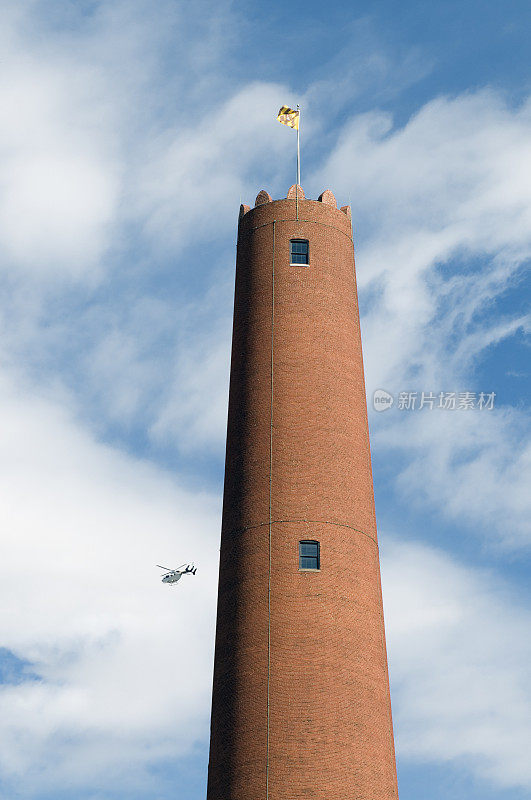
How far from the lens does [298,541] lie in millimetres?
33062

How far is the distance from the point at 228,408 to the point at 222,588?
7.05 meters

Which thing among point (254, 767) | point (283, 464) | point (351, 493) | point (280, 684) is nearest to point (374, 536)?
point (351, 493)

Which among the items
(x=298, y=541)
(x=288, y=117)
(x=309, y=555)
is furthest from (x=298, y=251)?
(x=309, y=555)

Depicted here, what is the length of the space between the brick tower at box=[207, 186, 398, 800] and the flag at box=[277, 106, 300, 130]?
4128mm

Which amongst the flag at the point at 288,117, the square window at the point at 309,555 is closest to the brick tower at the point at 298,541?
the square window at the point at 309,555

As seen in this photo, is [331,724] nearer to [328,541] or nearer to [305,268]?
[328,541]

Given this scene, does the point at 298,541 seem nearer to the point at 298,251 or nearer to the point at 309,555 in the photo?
the point at 309,555

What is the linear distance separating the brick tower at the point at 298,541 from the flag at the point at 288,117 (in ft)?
13.5

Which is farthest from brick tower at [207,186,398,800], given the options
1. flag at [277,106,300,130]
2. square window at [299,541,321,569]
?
flag at [277,106,300,130]

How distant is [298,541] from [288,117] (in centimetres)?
1944

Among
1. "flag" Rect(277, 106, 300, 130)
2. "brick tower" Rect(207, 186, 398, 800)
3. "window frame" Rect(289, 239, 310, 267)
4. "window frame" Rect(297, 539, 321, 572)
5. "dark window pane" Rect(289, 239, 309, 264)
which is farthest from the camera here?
"flag" Rect(277, 106, 300, 130)

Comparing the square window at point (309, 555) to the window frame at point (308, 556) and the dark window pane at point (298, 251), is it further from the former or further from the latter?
the dark window pane at point (298, 251)

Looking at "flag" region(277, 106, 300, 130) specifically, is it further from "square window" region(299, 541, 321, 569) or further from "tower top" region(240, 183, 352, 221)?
"square window" region(299, 541, 321, 569)

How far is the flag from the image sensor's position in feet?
141
